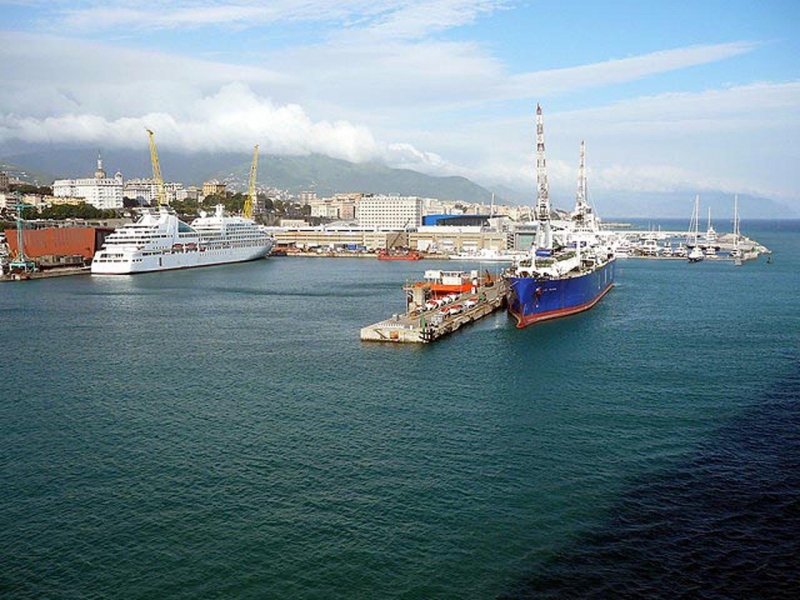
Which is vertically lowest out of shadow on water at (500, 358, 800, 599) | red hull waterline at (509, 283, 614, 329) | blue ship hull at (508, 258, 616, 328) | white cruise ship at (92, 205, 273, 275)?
shadow on water at (500, 358, 800, 599)

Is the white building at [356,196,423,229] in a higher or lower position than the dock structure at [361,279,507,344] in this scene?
higher

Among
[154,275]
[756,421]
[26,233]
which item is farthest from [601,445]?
[26,233]

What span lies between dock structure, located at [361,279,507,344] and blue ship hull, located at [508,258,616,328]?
147 cm

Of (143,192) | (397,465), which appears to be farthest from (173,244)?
(143,192)

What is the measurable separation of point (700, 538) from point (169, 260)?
43.1 meters

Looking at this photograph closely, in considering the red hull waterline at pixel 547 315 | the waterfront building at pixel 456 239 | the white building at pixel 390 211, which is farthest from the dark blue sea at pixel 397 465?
the white building at pixel 390 211

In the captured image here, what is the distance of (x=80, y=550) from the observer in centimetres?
888

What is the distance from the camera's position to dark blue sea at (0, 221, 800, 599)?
841cm

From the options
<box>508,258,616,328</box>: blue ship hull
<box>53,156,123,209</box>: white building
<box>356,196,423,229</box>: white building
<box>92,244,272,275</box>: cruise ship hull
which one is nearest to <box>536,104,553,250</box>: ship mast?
<box>508,258,616,328</box>: blue ship hull

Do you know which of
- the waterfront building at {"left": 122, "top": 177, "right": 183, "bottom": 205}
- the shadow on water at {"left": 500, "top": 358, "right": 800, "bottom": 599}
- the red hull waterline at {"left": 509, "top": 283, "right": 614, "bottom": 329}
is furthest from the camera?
the waterfront building at {"left": 122, "top": 177, "right": 183, "bottom": 205}

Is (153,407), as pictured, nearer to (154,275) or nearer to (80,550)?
(80,550)

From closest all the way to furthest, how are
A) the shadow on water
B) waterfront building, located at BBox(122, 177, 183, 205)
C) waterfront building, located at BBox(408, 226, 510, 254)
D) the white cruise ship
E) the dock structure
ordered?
the shadow on water < the dock structure < the white cruise ship < waterfront building, located at BBox(408, 226, 510, 254) < waterfront building, located at BBox(122, 177, 183, 205)

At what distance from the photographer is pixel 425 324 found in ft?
72.3

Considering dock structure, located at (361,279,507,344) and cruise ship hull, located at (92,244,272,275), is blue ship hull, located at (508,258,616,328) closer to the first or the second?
dock structure, located at (361,279,507,344)
